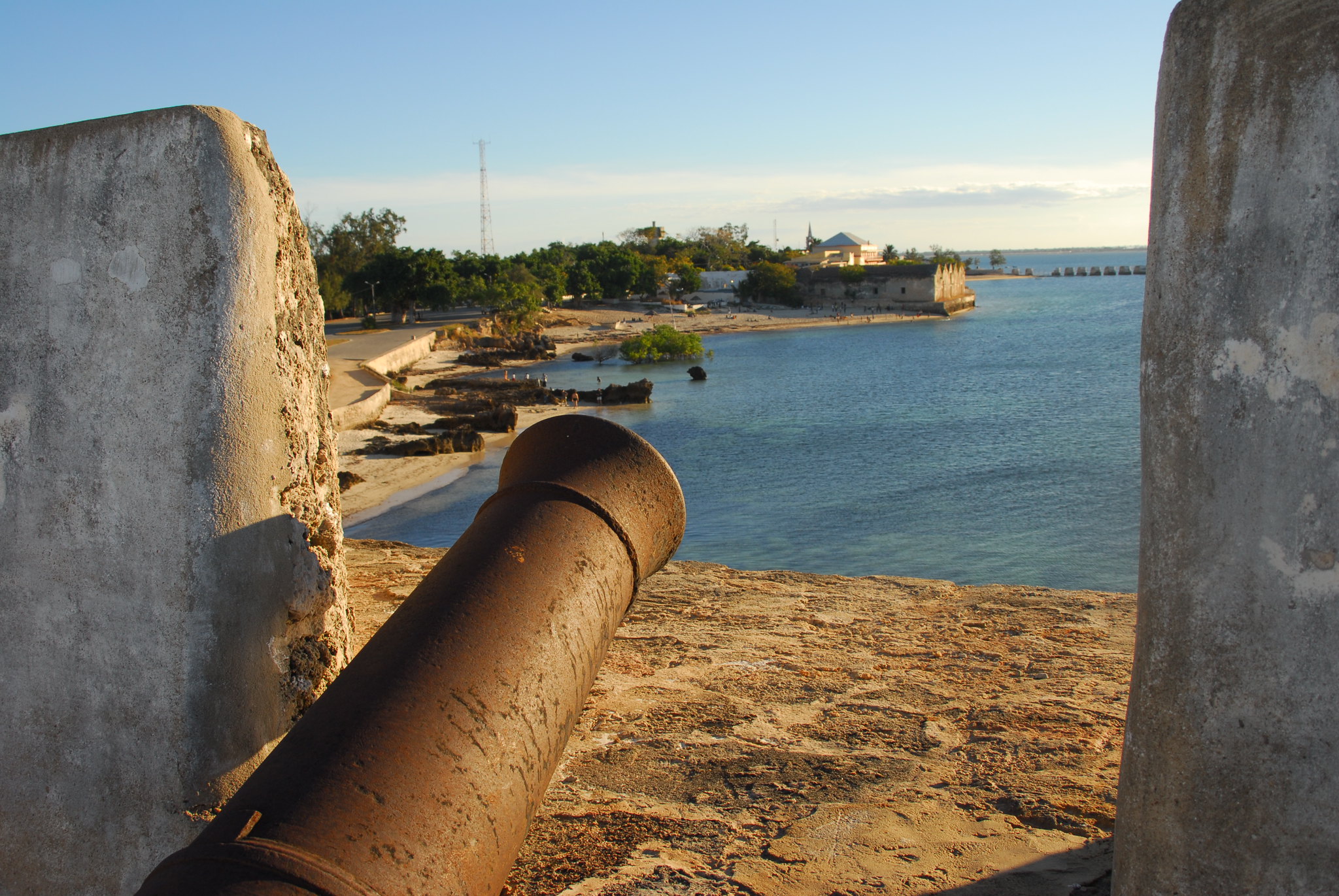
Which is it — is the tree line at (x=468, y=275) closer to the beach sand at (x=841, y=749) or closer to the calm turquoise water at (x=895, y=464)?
the calm turquoise water at (x=895, y=464)

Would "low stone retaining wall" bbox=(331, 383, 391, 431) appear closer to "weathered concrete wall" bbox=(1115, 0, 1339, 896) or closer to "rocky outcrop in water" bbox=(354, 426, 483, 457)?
"rocky outcrop in water" bbox=(354, 426, 483, 457)

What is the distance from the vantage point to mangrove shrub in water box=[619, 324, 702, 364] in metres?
48.9

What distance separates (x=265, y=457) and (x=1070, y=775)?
2617 mm

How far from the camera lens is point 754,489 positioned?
74.6ft

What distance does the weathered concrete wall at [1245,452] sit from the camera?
5.82ft

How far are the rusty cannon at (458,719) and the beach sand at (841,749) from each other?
1.98 ft

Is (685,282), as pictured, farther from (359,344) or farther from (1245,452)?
(1245,452)

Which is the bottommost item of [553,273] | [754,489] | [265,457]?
[754,489]

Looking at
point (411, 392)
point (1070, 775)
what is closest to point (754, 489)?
point (411, 392)

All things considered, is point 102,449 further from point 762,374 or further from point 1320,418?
point 762,374

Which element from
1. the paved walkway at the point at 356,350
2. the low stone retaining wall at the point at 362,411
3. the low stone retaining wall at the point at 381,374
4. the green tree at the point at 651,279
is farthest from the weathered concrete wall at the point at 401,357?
the green tree at the point at 651,279

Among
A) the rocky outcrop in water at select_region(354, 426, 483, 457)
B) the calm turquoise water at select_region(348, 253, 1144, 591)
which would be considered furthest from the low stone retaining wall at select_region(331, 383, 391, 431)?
the calm turquoise water at select_region(348, 253, 1144, 591)

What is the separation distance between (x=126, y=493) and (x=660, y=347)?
1844 inches

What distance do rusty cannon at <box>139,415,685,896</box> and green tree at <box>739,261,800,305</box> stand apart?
78314 millimetres
